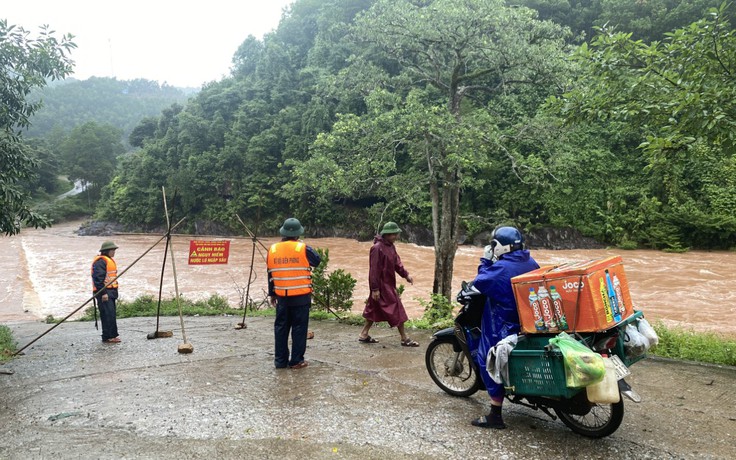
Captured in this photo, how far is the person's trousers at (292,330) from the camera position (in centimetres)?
555

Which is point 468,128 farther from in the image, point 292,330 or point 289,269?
point 292,330

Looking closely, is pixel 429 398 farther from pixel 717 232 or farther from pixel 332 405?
pixel 717 232

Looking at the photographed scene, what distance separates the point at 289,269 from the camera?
546 cm

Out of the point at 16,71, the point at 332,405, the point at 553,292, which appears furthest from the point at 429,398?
the point at 16,71

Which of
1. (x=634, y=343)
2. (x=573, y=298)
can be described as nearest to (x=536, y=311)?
(x=573, y=298)

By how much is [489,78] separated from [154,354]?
375 inches

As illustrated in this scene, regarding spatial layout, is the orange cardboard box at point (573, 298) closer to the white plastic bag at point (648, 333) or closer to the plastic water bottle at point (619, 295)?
the plastic water bottle at point (619, 295)

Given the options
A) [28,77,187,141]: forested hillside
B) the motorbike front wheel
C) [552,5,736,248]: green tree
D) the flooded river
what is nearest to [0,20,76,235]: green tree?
the flooded river

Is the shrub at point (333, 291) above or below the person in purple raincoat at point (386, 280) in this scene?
below

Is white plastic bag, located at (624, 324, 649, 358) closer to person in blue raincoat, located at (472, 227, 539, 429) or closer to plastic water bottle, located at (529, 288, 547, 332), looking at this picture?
plastic water bottle, located at (529, 288, 547, 332)

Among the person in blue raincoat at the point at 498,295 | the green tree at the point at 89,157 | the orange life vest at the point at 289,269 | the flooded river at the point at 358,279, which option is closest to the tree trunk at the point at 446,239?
the flooded river at the point at 358,279

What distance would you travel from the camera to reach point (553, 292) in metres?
3.34

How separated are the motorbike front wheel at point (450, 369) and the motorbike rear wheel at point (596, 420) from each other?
88 centimetres

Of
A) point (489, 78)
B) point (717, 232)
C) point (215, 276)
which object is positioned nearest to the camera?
point (489, 78)
